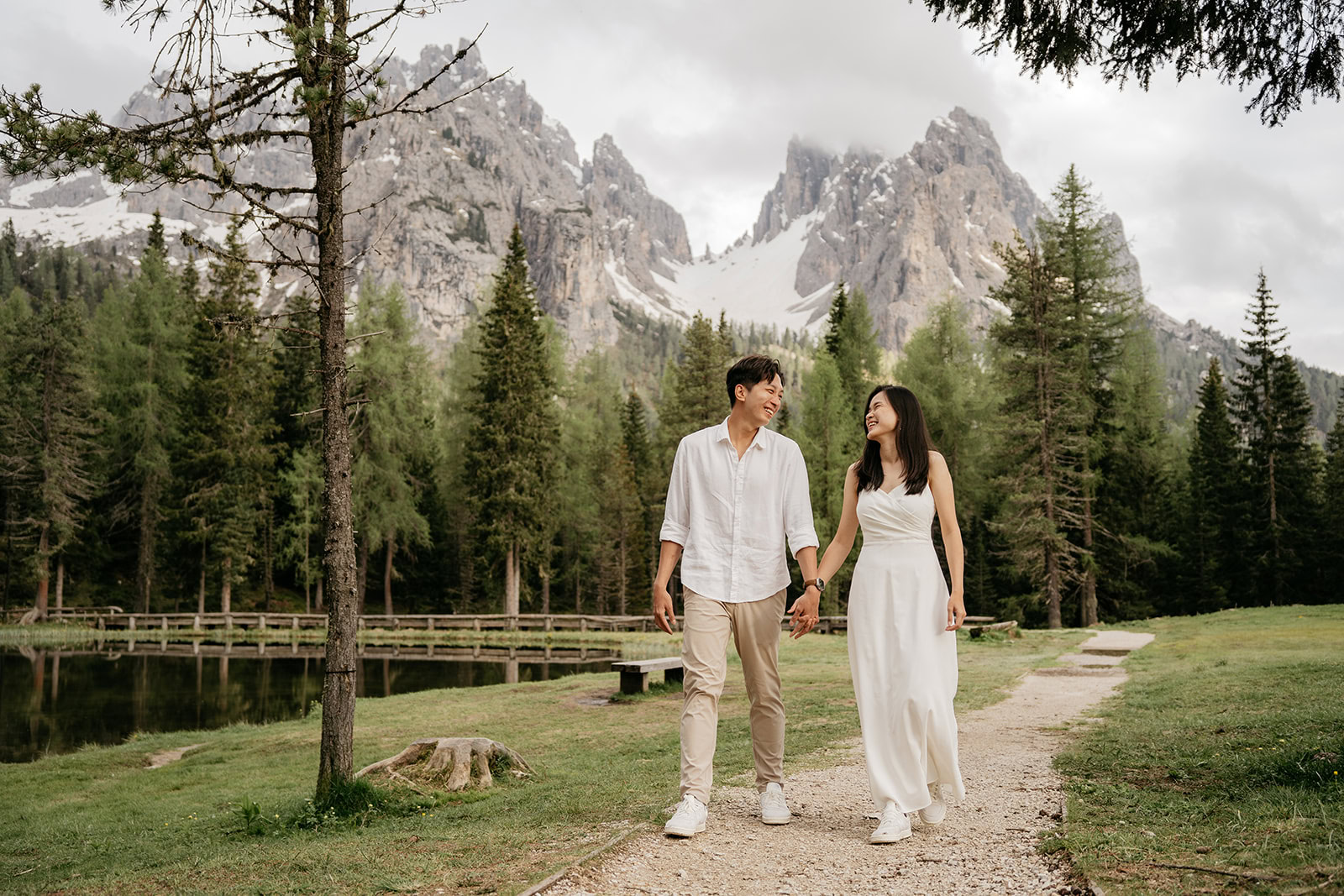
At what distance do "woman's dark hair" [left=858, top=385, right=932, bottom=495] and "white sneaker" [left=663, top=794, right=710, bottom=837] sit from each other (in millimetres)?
1747

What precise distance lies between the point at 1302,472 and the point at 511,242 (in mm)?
33071

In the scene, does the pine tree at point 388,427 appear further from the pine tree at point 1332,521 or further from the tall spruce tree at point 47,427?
the pine tree at point 1332,521

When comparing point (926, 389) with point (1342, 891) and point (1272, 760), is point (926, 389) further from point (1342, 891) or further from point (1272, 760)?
point (1342, 891)

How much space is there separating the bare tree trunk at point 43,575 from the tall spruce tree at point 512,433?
16241 millimetres

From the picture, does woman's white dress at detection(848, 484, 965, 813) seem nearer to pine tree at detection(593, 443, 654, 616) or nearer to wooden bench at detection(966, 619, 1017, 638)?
wooden bench at detection(966, 619, 1017, 638)

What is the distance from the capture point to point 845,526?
4.71m

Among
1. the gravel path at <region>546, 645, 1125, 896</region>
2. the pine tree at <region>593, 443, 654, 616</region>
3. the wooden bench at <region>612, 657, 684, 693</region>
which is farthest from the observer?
the pine tree at <region>593, 443, 654, 616</region>

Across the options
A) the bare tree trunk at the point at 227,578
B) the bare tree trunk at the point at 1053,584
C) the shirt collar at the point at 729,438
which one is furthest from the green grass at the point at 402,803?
the bare tree trunk at the point at 227,578

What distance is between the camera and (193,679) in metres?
19.9

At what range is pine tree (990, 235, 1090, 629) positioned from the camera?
26000 millimetres

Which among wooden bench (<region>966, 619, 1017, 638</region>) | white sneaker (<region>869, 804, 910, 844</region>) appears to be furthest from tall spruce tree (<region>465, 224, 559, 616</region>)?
white sneaker (<region>869, 804, 910, 844</region>)

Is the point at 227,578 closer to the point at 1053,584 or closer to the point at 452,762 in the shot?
the point at 1053,584

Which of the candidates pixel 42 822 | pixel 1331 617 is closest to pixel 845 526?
pixel 42 822

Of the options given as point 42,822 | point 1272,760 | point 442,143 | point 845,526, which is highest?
point 442,143
